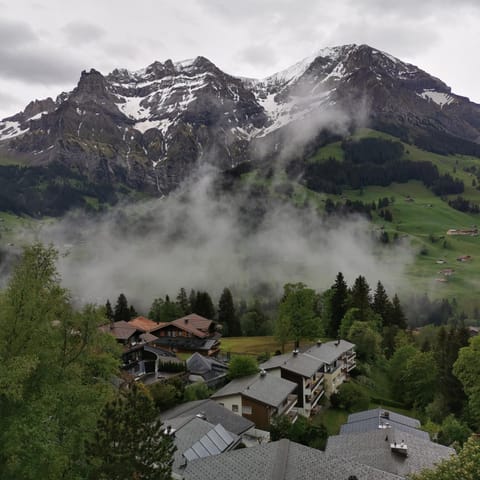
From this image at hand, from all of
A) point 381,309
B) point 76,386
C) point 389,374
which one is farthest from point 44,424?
point 381,309

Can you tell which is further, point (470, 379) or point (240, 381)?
point (240, 381)

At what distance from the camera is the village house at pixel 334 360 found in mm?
68062

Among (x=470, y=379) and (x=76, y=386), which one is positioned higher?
(x=76, y=386)

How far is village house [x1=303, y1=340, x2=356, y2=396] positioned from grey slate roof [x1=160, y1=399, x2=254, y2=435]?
2279cm

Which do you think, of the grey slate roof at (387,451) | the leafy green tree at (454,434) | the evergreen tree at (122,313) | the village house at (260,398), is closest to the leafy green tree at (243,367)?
the village house at (260,398)

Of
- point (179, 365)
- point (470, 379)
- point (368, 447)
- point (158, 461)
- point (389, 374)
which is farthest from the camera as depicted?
point (389, 374)

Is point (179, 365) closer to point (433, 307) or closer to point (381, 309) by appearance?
point (381, 309)

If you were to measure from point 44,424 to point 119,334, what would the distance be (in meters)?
73.2

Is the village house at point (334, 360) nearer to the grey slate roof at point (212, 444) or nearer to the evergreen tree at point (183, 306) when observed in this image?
the grey slate roof at point (212, 444)

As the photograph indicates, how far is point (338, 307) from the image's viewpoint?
343 ft

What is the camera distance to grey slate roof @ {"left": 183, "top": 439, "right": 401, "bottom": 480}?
29.1 meters

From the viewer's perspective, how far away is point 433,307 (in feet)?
608

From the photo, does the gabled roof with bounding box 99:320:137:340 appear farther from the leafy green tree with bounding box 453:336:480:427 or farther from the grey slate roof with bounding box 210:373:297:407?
the leafy green tree with bounding box 453:336:480:427

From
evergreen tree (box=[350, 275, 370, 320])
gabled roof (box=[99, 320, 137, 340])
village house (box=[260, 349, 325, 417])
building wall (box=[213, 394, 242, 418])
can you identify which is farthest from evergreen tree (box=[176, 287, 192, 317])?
building wall (box=[213, 394, 242, 418])
